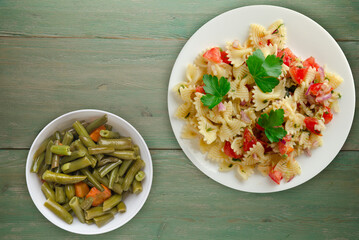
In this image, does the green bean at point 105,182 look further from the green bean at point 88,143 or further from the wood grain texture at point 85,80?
the wood grain texture at point 85,80

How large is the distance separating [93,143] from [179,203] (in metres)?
0.70

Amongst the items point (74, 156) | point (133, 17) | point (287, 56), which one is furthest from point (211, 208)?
point (133, 17)

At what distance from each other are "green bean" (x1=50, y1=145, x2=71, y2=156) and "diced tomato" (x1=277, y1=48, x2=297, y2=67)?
1.30m

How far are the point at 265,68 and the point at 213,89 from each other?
11.8 inches

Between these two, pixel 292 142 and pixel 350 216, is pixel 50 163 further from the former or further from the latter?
pixel 350 216

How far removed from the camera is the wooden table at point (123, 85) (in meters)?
2.19

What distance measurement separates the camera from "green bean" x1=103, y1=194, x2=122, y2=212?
2.03 m

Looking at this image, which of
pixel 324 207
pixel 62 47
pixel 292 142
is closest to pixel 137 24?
pixel 62 47

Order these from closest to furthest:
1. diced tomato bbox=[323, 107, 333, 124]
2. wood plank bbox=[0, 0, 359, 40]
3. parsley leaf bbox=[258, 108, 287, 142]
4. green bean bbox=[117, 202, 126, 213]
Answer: parsley leaf bbox=[258, 108, 287, 142] < diced tomato bbox=[323, 107, 333, 124] < green bean bbox=[117, 202, 126, 213] < wood plank bbox=[0, 0, 359, 40]

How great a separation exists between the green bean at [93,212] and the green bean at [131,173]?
0.19 m

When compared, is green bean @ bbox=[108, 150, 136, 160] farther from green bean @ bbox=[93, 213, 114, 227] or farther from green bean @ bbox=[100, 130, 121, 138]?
green bean @ bbox=[93, 213, 114, 227]

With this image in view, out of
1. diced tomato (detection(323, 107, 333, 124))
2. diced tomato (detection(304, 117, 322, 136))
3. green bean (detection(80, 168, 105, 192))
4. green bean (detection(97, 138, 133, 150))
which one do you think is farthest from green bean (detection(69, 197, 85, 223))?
diced tomato (detection(323, 107, 333, 124))

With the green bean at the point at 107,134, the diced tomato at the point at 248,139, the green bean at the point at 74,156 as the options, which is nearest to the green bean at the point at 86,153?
the green bean at the point at 74,156

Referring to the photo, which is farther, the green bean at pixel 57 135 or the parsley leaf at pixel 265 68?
the green bean at pixel 57 135
